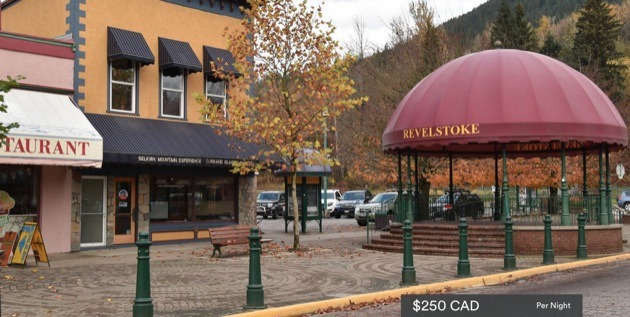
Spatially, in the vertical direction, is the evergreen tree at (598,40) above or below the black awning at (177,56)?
above

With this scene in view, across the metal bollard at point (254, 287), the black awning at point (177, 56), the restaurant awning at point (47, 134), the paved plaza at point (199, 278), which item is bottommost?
the paved plaza at point (199, 278)

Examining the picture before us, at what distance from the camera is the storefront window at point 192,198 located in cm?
2209

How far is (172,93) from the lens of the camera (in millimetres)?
22703

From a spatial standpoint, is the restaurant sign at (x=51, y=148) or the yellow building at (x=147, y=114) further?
the yellow building at (x=147, y=114)

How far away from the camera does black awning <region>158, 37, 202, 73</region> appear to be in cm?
2170

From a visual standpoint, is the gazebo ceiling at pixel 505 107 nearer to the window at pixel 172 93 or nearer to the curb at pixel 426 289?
the curb at pixel 426 289

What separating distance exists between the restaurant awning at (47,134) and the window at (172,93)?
3721mm

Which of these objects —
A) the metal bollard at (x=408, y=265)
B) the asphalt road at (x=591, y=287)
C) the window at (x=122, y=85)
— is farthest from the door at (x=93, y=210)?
the asphalt road at (x=591, y=287)

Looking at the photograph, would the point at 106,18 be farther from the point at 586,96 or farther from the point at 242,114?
the point at 586,96

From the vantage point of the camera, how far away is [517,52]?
2091cm

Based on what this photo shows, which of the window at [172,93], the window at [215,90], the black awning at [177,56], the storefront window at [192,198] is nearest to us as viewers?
the black awning at [177,56]

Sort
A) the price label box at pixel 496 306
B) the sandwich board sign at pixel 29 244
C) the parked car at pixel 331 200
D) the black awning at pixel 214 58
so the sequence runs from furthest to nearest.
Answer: the parked car at pixel 331 200 → the black awning at pixel 214 58 → the sandwich board sign at pixel 29 244 → the price label box at pixel 496 306

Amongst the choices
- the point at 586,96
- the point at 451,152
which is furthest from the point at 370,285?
the point at 451,152

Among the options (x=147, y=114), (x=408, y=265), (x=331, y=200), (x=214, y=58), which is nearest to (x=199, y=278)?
(x=408, y=265)
